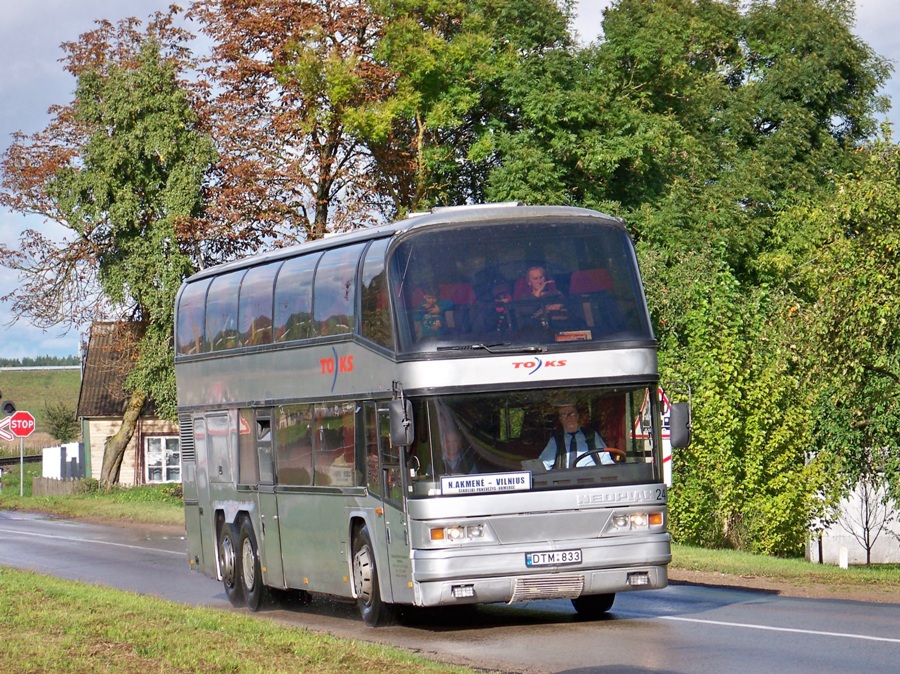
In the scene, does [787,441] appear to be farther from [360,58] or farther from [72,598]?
[360,58]

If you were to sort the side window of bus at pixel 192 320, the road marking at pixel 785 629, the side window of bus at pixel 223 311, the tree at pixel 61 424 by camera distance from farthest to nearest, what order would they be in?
the tree at pixel 61 424
the side window of bus at pixel 192 320
the side window of bus at pixel 223 311
the road marking at pixel 785 629

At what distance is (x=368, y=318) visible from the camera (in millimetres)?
15000

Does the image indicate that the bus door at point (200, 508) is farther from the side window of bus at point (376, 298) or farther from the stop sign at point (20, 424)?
the stop sign at point (20, 424)

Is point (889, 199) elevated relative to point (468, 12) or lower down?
lower down

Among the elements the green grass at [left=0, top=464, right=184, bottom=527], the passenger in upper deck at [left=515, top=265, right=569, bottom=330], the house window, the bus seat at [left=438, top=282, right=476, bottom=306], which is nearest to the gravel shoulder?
the passenger in upper deck at [left=515, top=265, right=569, bottom=330]

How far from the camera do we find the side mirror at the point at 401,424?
544 inches

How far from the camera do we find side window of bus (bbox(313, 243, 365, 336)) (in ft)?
51.0

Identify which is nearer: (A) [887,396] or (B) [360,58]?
(A) [887,396]

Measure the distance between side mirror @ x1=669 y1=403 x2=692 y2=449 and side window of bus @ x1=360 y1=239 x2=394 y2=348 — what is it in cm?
298

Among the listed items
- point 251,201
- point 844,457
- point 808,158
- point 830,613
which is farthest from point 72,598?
point 808,158

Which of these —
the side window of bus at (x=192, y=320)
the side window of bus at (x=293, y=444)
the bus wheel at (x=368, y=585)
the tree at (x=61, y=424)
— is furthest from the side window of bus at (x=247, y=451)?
the tree at (x=61, y=424)

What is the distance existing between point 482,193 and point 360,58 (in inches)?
203

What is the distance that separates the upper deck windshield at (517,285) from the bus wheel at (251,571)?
5.59m

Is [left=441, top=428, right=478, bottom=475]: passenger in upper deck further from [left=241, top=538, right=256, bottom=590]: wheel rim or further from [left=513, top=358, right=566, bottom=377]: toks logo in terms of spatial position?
[left=241, top=538, right=256, bottom=590]: wheel rim
